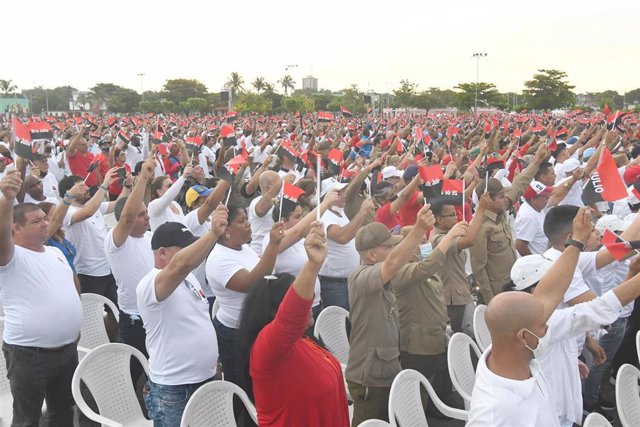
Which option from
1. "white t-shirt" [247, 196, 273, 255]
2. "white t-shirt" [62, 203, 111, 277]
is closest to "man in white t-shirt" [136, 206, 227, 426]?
"white t-shirt" [62, 203, 111, 277]

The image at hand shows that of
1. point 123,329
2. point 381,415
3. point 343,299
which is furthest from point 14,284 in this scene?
point 343,299

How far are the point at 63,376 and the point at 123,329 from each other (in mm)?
822

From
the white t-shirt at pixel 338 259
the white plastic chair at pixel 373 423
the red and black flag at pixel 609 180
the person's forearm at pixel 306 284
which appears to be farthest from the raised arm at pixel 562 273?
the white t-shirt at pixel 338 259

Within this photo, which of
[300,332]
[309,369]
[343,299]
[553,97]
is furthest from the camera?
[553,97]

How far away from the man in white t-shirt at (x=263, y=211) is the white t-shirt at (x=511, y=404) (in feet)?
13.5

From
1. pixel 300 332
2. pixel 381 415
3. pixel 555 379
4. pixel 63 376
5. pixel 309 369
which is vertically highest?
pixel 300 332

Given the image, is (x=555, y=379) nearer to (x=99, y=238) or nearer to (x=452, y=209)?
(x=452, y=209)

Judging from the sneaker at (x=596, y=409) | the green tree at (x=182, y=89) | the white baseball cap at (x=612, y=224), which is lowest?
the sneaker at (x=596, y=409)

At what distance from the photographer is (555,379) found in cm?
337

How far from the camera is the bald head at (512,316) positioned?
2.37 m

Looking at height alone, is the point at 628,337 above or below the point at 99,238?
below

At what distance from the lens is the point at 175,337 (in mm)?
3514

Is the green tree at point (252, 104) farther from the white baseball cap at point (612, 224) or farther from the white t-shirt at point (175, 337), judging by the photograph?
the white t-shirt at point (175, 337)

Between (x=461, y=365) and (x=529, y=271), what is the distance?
4.04 ft
